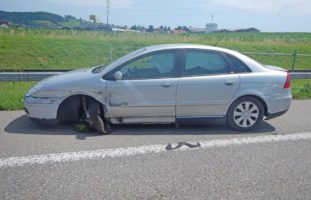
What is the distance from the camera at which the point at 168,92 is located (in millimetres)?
4812

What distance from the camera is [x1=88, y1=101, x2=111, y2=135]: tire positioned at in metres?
4.69

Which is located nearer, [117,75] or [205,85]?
[117,75]

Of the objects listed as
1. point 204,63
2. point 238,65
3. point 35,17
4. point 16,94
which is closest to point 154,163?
point 204,63

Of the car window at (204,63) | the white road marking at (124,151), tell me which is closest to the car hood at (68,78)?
the white road marking at (124,151)

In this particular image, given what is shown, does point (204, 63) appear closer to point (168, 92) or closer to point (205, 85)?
point (205, 85)

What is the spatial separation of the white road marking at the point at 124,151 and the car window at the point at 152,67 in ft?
Answer: 4.20

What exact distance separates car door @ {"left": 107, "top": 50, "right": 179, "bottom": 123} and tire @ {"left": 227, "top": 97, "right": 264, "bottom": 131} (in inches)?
43.2

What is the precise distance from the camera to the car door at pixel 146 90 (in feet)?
15.6

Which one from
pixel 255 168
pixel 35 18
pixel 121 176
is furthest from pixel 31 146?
pixel 35 18

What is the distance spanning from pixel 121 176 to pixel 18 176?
1211 millimetres

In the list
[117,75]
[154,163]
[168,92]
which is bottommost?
[154,163]

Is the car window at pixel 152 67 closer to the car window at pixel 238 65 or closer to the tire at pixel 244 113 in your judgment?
the car window at pixel 238 65

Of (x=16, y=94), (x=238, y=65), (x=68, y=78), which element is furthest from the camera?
(x=16, y=94)

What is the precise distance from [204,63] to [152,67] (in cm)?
95
